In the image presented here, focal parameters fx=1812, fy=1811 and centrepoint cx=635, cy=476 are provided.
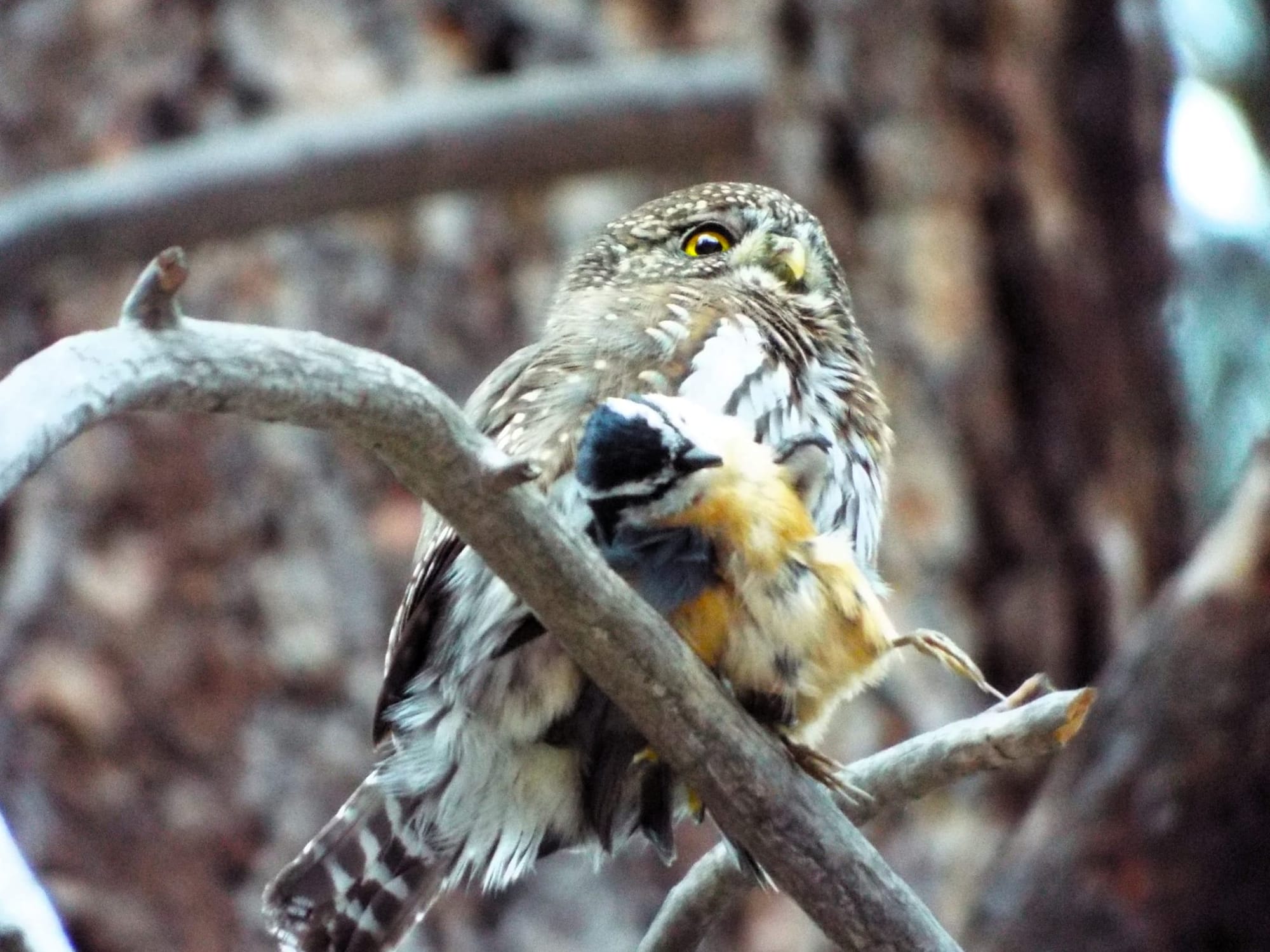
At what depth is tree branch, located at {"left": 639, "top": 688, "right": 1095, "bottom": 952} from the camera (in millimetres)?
1787

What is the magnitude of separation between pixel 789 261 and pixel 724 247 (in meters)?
0.15

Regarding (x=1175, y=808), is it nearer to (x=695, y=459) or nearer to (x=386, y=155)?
(x=695, y=459)

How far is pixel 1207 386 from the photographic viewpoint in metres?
5.29

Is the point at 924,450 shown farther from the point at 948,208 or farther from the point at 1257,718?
the point at 1257,718

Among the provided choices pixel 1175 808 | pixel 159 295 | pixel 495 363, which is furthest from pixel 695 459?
pixel 495 363

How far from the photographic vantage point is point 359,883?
2.64 metres

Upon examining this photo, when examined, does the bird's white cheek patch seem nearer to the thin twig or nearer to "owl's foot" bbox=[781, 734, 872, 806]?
"owl's foot" bbox=[781, 734, 872, 806]

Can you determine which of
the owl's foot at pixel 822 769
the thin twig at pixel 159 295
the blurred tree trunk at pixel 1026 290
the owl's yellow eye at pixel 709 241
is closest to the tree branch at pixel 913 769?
the owl's foot at pixel 822 769

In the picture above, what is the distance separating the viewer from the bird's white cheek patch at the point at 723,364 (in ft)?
8.23

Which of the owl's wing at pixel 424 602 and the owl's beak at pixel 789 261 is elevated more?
the owl's beak at pixel 789 261

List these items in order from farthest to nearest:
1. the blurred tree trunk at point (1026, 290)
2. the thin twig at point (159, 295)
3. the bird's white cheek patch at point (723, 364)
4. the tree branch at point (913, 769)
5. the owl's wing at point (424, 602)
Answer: the blurred tree trunk at point (1026, 290) → the bird's white cheek patch at point (723, 364) → the owl's wing at point (424, 602) → the tree branch at point (913, 769) → the thin twig at point (159, 295)

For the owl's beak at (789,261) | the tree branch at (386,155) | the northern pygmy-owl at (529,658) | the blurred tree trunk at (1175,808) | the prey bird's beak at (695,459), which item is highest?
the tree branch at (386,155)

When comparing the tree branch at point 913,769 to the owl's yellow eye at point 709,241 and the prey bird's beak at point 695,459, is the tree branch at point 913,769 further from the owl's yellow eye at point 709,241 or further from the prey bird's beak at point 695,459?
the owl's yellow eye at point 709,241

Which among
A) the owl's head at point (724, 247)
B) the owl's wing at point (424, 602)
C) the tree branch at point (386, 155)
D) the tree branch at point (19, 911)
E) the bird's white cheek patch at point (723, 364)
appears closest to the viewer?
the tree branch at point (19, 911)
